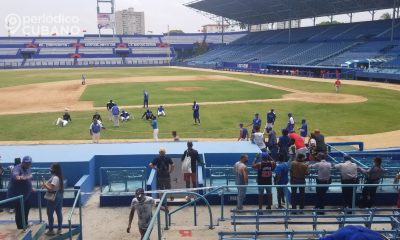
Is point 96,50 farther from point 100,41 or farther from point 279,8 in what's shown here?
point 279,8

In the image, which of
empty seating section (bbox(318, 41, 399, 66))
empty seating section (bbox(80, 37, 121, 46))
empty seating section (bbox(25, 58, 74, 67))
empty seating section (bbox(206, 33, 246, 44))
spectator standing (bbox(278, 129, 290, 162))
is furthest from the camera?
empty seating section (bbox(206, 33, 246, 44))

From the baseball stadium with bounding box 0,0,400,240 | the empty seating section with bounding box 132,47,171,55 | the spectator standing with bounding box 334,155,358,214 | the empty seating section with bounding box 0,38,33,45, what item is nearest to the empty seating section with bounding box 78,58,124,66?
the empty seating section with bounding box 132,47,171,55

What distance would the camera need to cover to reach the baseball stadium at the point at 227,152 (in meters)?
8.24

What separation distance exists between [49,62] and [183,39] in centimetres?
4369

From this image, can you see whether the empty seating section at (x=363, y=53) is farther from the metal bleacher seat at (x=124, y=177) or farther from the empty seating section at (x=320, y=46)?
the metal bleacher seat at (x=124, y=177)

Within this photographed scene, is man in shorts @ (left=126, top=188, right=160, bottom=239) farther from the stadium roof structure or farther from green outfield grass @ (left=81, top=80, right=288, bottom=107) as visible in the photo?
the stadium roof structure

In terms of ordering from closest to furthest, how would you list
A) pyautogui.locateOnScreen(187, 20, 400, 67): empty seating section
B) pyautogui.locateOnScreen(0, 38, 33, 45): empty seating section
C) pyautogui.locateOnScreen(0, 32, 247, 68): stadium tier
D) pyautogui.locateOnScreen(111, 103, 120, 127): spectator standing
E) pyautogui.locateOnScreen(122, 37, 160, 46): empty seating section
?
pyautogui.locateOnScreen(111, 103, 120, 127): spectator standing, pyautogui.locateOnScreen(187, 20, 400, 67): empty seating section, pyautogui.locateOnScreen(0, 32, 247, 68): stadium tier, pyautogui.locateOnScreen(0, 38, 33, 45): empty seating section, pyautogui.locateOnScreen(122, 37, 160, 46): empty seating section

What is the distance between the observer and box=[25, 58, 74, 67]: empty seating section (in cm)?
10132

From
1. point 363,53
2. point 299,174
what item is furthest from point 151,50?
point 299,174

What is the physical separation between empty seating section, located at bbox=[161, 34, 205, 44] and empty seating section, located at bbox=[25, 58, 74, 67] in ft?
108

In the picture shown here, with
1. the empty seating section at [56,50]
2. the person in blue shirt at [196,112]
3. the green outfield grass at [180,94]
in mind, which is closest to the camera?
the person in blue shirt at [196,112]

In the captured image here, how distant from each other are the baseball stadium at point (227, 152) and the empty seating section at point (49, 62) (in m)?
52.2

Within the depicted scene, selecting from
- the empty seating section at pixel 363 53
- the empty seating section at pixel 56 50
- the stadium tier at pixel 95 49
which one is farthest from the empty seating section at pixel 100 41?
the empty seating section at pixel 363 53

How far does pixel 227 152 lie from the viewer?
13.2 m
